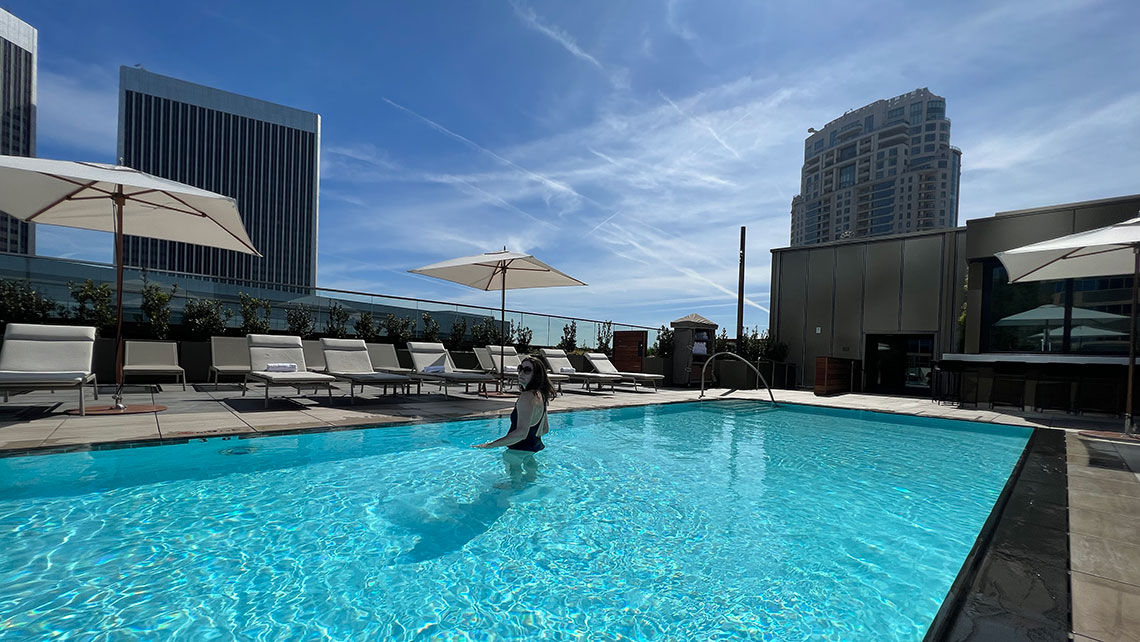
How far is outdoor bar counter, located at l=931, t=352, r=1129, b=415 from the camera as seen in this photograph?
356 inches

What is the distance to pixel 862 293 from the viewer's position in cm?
1527

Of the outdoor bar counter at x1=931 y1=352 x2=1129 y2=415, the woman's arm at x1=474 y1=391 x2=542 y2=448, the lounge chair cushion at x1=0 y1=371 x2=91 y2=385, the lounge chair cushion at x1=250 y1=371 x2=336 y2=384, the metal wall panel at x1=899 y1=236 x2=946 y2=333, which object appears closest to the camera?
the woman's arm at x1=474 y1=391 x2=542 y2=448

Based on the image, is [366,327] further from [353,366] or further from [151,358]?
[151,358]

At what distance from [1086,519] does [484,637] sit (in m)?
3.47

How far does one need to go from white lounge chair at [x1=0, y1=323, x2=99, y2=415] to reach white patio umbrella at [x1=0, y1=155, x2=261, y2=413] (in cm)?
34

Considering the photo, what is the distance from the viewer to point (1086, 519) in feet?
9.61

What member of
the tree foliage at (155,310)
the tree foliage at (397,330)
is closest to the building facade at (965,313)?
the tree foliage at (397,330)

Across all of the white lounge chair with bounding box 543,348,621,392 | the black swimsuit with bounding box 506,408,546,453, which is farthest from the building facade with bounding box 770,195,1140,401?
the black swimsuit with bounding box 506,408,546,453

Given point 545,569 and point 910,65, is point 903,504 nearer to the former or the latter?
point 545,569

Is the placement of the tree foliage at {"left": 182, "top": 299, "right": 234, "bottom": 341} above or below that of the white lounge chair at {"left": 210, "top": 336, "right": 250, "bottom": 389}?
above

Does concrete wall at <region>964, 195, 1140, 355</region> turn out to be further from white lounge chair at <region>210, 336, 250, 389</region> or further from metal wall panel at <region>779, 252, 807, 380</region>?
white lounge chair at <region>210, 336, 250, 389</region>

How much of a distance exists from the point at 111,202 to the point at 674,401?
9142 millimetres

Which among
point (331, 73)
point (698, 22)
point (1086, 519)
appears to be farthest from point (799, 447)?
point (331, 73)

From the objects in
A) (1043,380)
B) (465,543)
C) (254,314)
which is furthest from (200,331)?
(1043,380)
